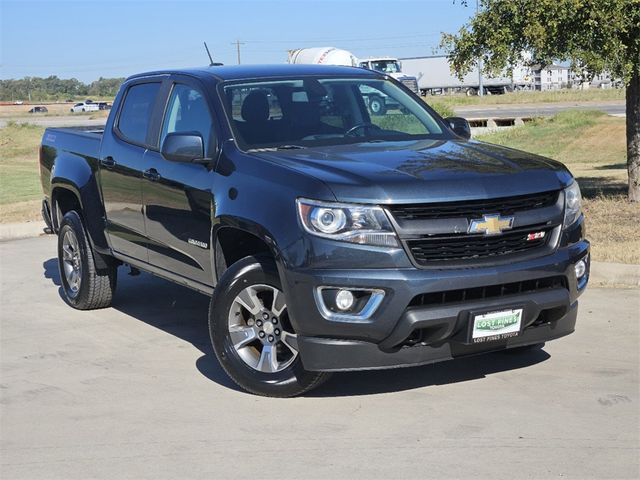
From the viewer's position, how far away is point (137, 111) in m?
7.80

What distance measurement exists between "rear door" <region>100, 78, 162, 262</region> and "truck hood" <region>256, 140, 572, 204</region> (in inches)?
59.9

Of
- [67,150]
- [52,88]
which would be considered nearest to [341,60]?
[67,150]

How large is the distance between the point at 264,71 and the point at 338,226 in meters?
2.14

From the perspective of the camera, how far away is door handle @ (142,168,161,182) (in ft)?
23.1

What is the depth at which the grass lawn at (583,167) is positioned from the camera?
35.2 ft

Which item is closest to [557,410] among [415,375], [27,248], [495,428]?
[495,428]

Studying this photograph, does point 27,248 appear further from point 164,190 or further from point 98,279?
point 164,190

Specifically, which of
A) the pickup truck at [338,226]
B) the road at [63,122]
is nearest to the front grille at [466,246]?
the pickup truck at [338,226]

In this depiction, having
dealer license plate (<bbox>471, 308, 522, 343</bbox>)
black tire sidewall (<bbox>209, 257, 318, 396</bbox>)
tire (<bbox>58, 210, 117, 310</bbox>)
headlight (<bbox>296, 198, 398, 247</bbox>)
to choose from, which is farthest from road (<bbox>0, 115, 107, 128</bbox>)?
dealer license plate (<bbox>471, 308, 522, 343</bbox>)

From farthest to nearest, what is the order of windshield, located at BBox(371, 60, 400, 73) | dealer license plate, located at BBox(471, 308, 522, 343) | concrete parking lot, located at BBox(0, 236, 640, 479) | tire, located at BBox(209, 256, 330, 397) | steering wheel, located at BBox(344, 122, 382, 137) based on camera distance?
windshield, located at BBox(371, 60, 400, 73)
steering wheel, located at BBox(344, 122, 382, 137)
tire, located at BBox(209, 256, 330, 397)
dealer license plate, located at BBox(471, 308, 522, 343)
concrete parking lot, located at BBox(0, 236, 640, 479)

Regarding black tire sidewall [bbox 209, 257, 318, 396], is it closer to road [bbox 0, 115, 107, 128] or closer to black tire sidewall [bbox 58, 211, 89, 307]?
black tire sidewall [bbox 58, 211, 89, 307]

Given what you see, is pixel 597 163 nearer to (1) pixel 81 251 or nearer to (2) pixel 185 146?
(1) pixel 81 251

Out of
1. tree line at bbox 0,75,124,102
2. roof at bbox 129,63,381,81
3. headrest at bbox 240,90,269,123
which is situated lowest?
tree line at bbox 0,75,124,102

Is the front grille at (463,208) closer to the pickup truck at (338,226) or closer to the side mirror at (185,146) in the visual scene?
the pickup truck at (338,226)
